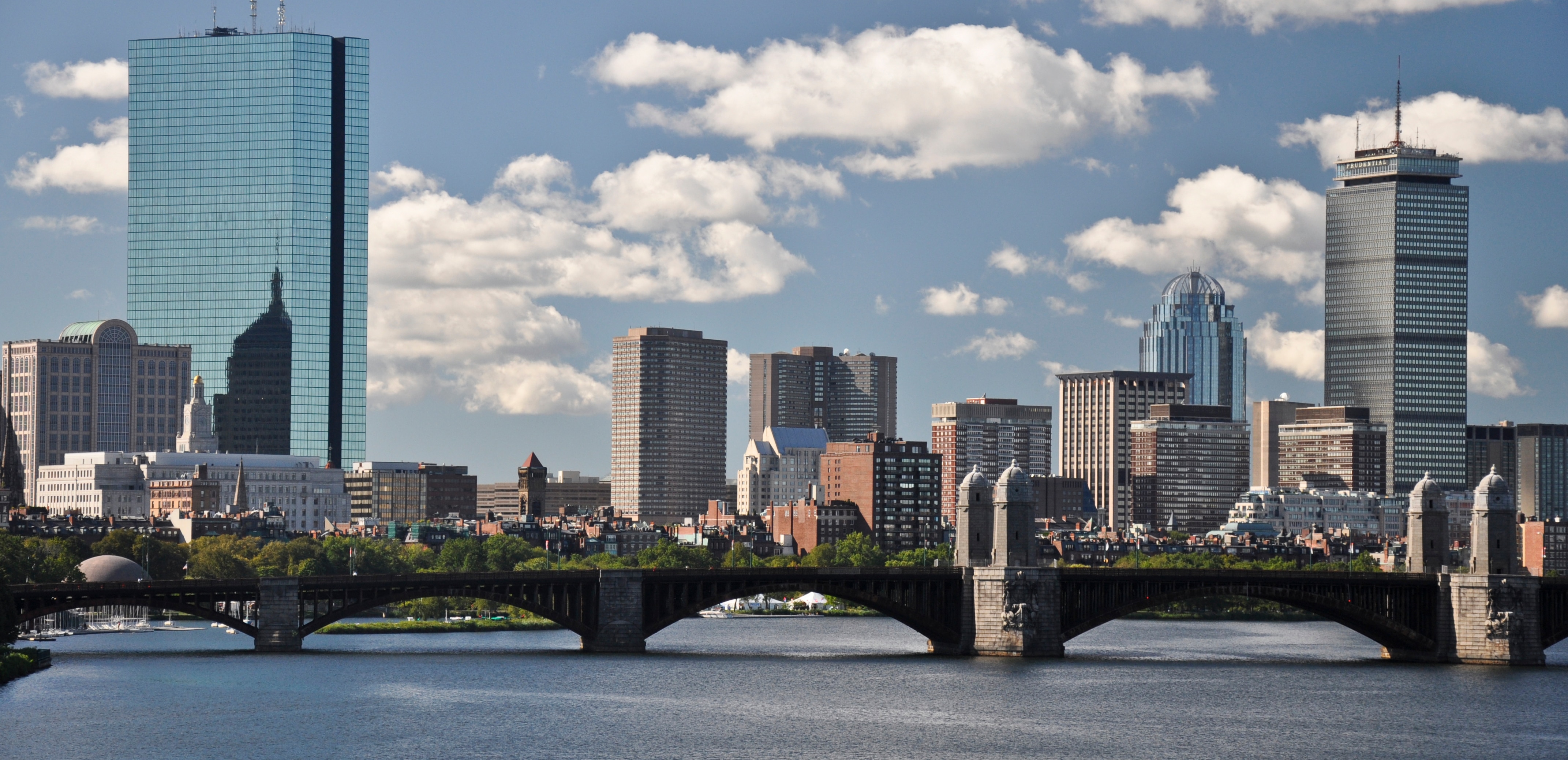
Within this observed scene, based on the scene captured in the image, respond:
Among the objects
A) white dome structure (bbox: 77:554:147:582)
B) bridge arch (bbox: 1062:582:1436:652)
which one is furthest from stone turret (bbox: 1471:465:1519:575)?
white dome structure (bbox: 77:554:147:582)

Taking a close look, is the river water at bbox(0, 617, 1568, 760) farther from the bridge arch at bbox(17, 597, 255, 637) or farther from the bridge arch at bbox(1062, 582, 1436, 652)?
the bridge arch at bbox(17, 597, 255, 637)

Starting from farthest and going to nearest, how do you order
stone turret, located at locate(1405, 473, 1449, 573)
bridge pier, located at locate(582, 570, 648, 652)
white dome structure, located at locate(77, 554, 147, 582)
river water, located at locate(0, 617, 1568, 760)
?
white dome structure, located at locate(77, 554, 147, 582), stone turret, located at locate(1405, 473, 1449, 573), bridge pier, located at locate(582, 570, 648, 652), river water, located at locate(0, 617, 1568, 760)

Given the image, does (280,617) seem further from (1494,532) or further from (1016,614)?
(1494,532)

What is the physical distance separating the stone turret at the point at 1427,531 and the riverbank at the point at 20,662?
3559 inches

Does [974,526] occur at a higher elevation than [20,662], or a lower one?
higher

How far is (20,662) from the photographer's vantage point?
13050 centimetres

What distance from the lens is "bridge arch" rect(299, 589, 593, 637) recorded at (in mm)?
147500

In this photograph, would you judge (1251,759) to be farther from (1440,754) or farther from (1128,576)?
(1128,576)

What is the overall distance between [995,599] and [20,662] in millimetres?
61153

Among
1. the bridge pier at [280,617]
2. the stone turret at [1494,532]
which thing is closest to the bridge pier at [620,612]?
the bridge pier at [280,617]

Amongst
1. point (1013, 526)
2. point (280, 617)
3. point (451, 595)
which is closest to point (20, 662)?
point (280, 617)

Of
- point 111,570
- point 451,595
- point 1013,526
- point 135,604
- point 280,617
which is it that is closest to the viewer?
point 135,604

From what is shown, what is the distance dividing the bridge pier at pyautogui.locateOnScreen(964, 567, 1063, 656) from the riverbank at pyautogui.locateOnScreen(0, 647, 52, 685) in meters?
58.6

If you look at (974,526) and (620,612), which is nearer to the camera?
(620,612)
